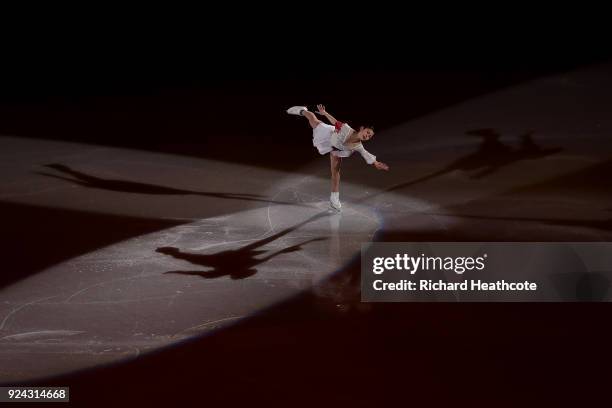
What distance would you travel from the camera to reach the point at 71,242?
614 cm

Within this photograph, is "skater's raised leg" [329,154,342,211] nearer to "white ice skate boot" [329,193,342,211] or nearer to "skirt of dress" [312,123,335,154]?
"white ice skate boot" [329,193,342,211]

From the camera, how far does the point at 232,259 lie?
18.9 feet

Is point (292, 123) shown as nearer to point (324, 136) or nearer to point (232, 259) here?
point (324, 136)

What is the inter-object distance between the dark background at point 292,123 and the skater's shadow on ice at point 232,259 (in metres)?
0.67

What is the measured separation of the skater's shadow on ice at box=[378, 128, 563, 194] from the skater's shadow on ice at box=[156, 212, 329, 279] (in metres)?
1.79

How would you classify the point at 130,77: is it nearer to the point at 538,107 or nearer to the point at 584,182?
the point at 538,107

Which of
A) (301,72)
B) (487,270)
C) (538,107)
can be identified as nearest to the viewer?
(487,270)

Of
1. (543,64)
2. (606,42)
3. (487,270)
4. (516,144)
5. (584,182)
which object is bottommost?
(487,270)

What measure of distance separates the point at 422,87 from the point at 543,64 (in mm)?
2109

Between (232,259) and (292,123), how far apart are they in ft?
14.8


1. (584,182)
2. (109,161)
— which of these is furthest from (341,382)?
(109,161)

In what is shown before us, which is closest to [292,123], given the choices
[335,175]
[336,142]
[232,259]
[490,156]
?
[490,156]

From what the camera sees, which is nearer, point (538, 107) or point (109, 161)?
point (109, 161)

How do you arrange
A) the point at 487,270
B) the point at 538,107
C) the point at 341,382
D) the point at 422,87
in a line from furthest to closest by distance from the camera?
the point at 422,87, the point at 538,107, the point at 487,270, the point at 341,382
